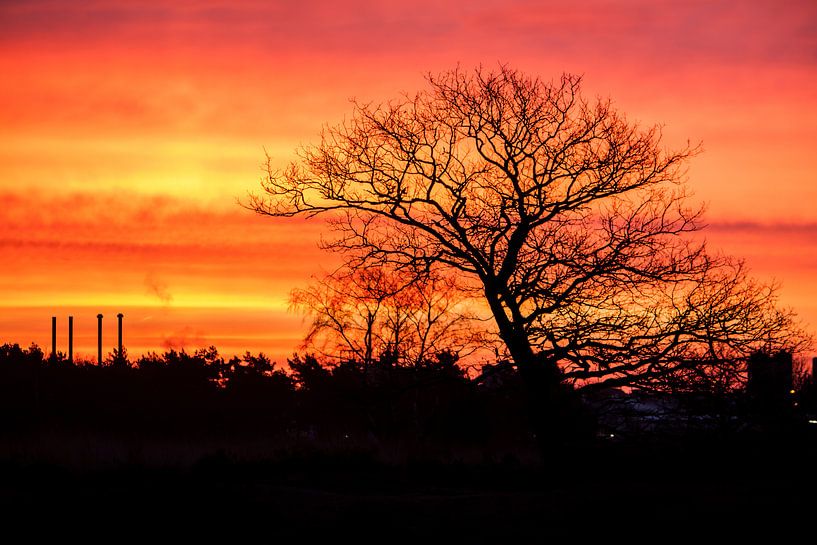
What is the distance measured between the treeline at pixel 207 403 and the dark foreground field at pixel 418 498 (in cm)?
1714

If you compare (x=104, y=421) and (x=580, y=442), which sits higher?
(x=104, y=421)

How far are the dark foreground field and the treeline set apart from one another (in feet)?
56.2

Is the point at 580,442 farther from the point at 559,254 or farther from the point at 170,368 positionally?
the point at 170,368

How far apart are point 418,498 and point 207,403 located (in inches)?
1541

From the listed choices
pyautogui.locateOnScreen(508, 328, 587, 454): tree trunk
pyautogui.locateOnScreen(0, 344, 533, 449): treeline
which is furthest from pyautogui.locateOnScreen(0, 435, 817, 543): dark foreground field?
pyautogui.locateOnScreen(0, 344, 533, 449): treeline

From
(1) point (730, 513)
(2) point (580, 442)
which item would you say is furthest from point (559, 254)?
(1) point (730, 513)

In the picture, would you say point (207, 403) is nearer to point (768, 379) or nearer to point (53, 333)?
point (53, 333)

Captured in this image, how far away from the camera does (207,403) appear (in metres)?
53.0

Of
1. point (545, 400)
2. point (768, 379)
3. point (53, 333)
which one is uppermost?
point (53, 333)

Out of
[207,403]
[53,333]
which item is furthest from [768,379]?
[53,333]

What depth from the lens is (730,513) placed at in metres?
13.4

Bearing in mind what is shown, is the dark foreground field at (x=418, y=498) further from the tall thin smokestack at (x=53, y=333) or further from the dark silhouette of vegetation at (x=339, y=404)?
the tall thin smokestack at (x=53, y=333)

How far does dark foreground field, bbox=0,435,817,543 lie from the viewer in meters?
12.6

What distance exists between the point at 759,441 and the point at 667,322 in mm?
3518
